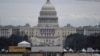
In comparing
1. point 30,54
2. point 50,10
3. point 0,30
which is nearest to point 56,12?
point 50,10

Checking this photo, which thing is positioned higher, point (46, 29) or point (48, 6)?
point (48, 6)

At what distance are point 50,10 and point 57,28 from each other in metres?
6.04

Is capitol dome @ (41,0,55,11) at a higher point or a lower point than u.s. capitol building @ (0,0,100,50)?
higher

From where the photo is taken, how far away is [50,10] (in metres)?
154

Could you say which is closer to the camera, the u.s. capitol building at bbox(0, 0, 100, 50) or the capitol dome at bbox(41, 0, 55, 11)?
the u.s. capitol building at bbox(0, 0, 100, 50)

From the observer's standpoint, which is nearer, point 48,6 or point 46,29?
point 46,29

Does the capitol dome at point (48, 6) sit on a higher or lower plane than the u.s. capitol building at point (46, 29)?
higher

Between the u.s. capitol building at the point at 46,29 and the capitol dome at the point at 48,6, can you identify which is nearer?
the u.s. capitol building at the point at 46,29

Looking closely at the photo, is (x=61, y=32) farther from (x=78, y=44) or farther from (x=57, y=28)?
(x=78, y=44)

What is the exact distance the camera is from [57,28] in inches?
5871

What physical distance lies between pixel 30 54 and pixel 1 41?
33.8 meters

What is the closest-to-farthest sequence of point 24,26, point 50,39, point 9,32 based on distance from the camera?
point 50,39, point 9,32, point 24,26

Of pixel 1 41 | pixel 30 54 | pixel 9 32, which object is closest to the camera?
pixel 30 54

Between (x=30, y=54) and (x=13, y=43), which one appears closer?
(x=30, y=54)
